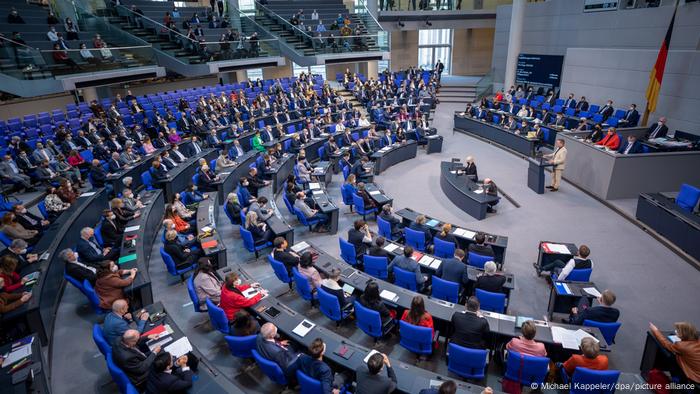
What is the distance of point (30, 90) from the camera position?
46.9 feet

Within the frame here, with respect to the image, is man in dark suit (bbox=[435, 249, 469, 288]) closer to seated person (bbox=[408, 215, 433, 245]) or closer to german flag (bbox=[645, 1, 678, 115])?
seated person (bbox=[408, 215, 433, 245])

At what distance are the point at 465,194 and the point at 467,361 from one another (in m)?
6.71

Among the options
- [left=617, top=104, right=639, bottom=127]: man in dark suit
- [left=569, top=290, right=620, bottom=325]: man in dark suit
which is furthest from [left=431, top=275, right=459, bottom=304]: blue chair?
[left=617, top=104, right=639, bottom=127]: man in dark suit

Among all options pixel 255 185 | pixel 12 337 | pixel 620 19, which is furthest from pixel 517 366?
pixel 620 19

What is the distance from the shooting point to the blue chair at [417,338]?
217 inches

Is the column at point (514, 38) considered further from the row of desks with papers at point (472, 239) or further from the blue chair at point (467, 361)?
the blue chair at point (467, 361)

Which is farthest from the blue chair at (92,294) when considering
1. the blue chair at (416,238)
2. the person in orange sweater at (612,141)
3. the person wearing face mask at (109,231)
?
the person in orange sweater at (612,141)

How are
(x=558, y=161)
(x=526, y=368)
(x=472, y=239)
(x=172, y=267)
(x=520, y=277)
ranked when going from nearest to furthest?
1. (x=526, y=368)
2. (x=172, y=267)
3. (x=520, y=277)
4. (x=472, y=239)
5. (x=558, y=161)

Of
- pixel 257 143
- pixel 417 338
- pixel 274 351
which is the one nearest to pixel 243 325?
pixel 274 351

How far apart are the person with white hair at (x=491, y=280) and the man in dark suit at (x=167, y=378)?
4.50m

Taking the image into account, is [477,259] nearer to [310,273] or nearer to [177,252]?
[310,273]

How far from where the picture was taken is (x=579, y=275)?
7.04 m

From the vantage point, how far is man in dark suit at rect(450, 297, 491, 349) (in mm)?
Result: 5332

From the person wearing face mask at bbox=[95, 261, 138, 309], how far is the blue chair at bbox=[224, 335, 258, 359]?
229 centimetres
